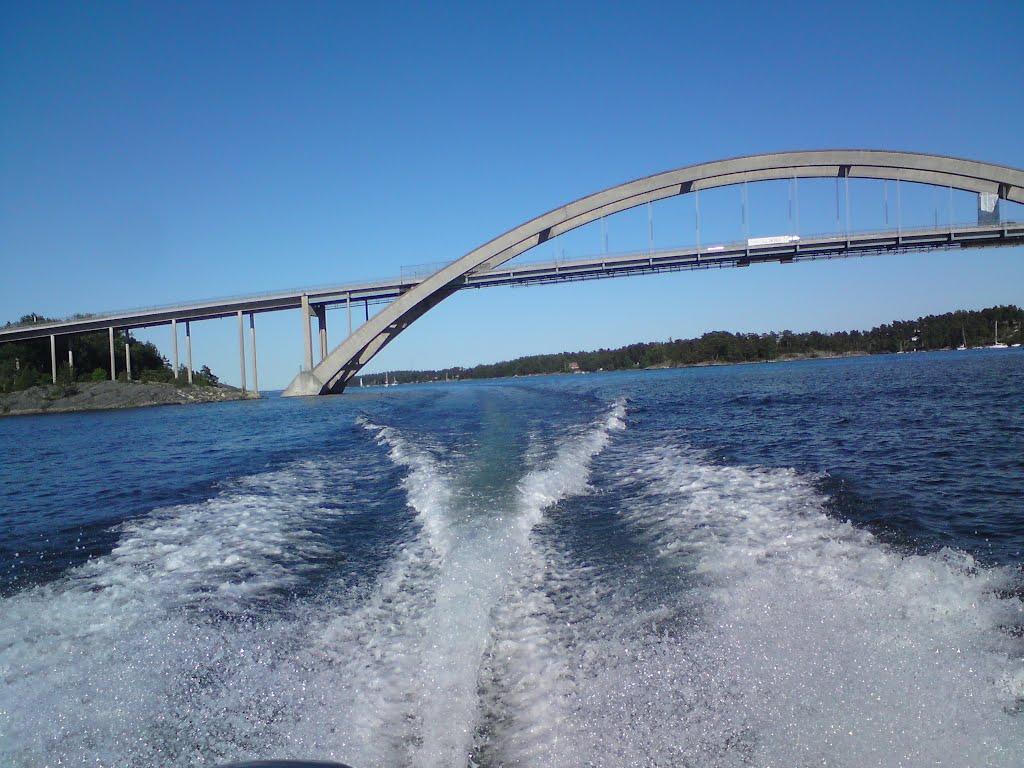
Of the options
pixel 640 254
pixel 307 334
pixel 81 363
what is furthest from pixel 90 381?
pixel 640 254

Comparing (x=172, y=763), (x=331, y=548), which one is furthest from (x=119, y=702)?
(x=331, y=548)

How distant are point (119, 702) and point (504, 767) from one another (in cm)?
208

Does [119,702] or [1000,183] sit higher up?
[1000,183]

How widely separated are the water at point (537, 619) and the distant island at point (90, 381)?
154ft

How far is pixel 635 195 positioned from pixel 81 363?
2327 inches

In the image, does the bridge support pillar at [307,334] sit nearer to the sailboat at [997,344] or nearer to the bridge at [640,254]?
the bridge at [640,254]

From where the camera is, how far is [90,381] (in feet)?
179

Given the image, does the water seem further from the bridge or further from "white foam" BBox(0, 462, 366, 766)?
the bridge

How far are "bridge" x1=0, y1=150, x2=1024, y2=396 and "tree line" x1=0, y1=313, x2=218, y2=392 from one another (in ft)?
22.5

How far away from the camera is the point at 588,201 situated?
42.2 metres

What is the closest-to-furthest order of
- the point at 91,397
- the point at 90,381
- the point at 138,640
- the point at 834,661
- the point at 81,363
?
1. the point at 834,661
2. the point at 138,640
3. the point at 91,397
4. the point at 90,381
5. the point at 81,363

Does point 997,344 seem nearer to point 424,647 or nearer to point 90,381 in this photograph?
point 424,647

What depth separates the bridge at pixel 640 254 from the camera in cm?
3728

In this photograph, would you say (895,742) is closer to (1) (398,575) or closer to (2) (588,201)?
(1) (398,575)
